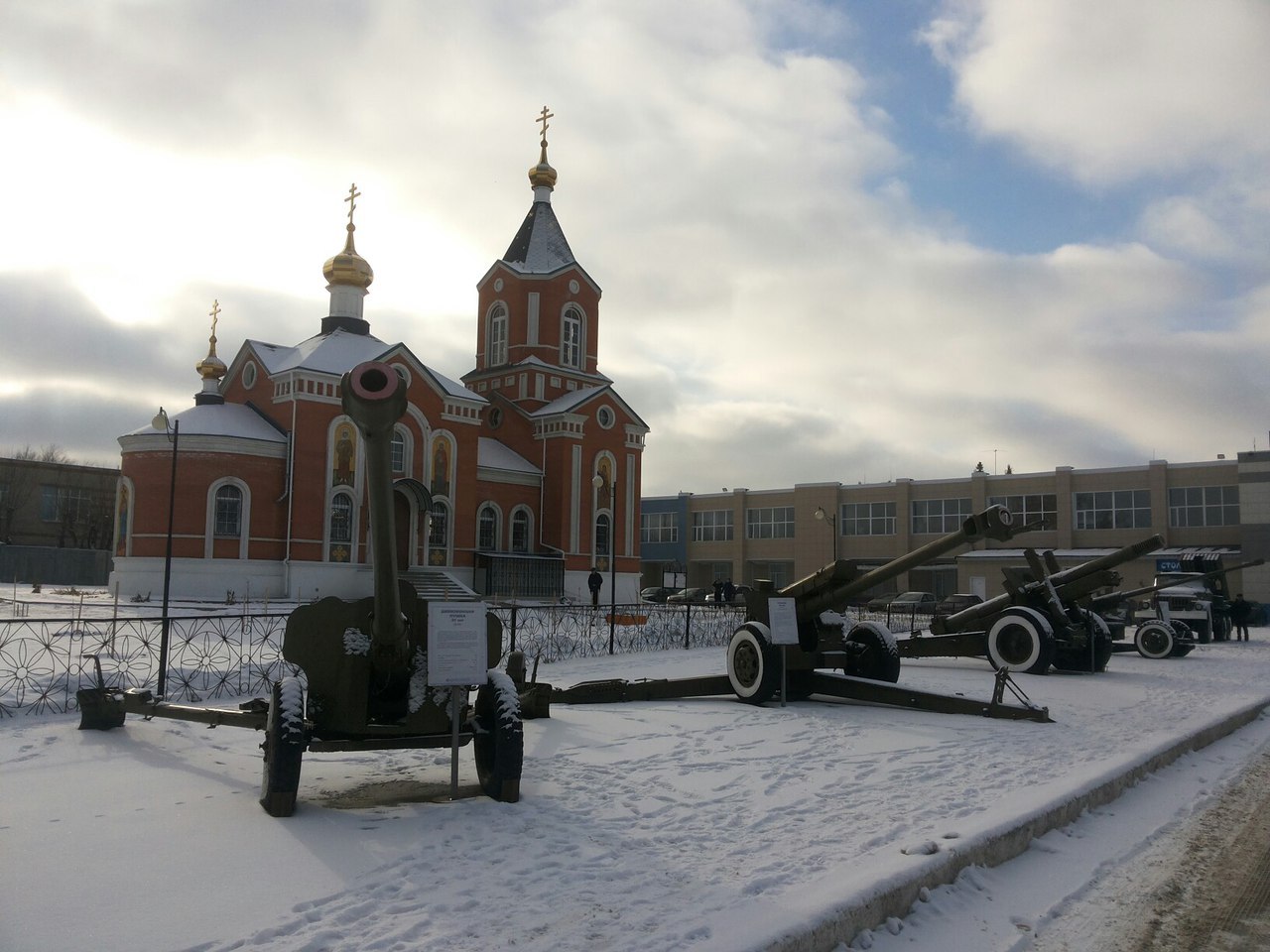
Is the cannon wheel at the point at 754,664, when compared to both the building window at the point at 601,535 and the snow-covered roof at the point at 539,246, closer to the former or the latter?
the building window at the point at 601,535

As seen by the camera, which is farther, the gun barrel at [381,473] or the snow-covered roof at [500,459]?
the snow-covered roof at [500,459]

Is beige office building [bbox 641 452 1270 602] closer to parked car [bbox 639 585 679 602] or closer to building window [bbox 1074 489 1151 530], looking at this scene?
building window [bbox 1074 489 1151 530]

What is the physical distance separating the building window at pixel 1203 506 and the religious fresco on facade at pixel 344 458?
41682 millimetres

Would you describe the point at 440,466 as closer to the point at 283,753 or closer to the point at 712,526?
the point at 283,753

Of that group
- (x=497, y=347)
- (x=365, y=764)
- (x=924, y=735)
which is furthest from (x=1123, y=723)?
(x=497, y=347)

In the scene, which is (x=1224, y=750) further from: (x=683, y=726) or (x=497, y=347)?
(x=497, y=347)

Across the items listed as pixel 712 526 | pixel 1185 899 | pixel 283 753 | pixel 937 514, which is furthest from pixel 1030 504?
pixel 283 753

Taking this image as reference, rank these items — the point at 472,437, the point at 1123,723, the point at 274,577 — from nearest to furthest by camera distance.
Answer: the point at 1123,723
the point at 274,577
the point at 472,437

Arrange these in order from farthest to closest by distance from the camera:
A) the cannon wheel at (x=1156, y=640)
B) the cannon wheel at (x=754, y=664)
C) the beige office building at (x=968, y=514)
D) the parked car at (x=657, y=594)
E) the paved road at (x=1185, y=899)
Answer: the parked car at (x=657, y=594), the beige office building at (x=968, y=514), the cannon wheel at (x=1156, y=640), the cannon wheel at (x=754, y=664), the paved road at (x=1185, y=899)

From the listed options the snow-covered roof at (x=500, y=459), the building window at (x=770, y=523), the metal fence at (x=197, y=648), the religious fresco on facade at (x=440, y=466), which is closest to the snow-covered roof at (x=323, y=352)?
the religious fresco on facade at (x=440, y=466)

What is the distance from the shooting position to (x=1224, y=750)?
9.80 m

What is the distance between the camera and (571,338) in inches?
1702

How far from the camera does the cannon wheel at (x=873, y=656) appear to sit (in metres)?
12.6

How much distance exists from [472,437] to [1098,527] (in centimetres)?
3525
